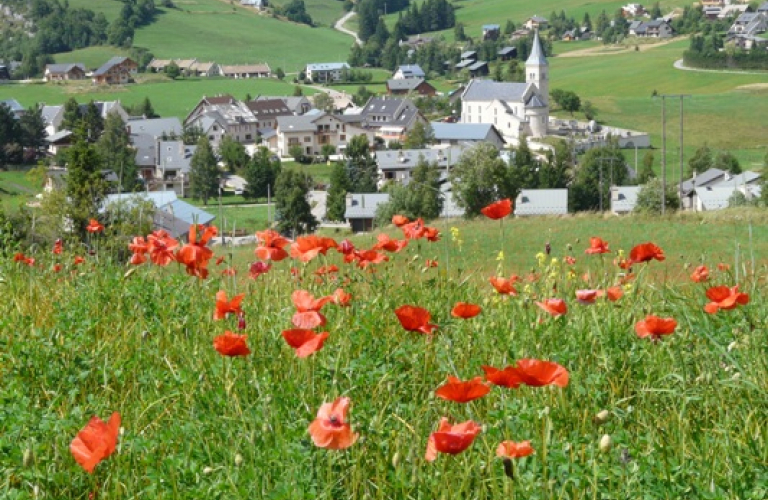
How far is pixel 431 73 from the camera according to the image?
98188 millimetres

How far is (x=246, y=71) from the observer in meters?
93.2

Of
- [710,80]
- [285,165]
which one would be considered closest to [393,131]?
[285,165]

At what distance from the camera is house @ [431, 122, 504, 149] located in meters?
65.3

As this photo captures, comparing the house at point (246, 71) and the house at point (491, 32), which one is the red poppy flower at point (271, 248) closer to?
the house at point (246, 71)

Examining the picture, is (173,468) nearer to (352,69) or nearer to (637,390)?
(637,390)

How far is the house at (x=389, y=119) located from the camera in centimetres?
7031

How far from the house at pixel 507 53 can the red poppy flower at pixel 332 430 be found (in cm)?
9819

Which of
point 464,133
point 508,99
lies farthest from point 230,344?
point 508,99

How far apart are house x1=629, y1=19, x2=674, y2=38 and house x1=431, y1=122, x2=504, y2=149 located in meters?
37.1

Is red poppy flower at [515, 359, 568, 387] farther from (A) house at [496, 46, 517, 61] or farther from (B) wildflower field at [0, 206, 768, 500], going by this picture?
→ (A) house at [496, 46, 517, 61]

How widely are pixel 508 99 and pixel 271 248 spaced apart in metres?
71.0

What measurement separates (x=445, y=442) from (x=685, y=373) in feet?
3.83

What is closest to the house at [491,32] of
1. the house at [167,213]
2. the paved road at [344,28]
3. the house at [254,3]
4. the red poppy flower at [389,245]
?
the paved road at [344,28]

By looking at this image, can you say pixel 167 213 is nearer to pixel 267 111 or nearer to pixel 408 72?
pixel 267 111
